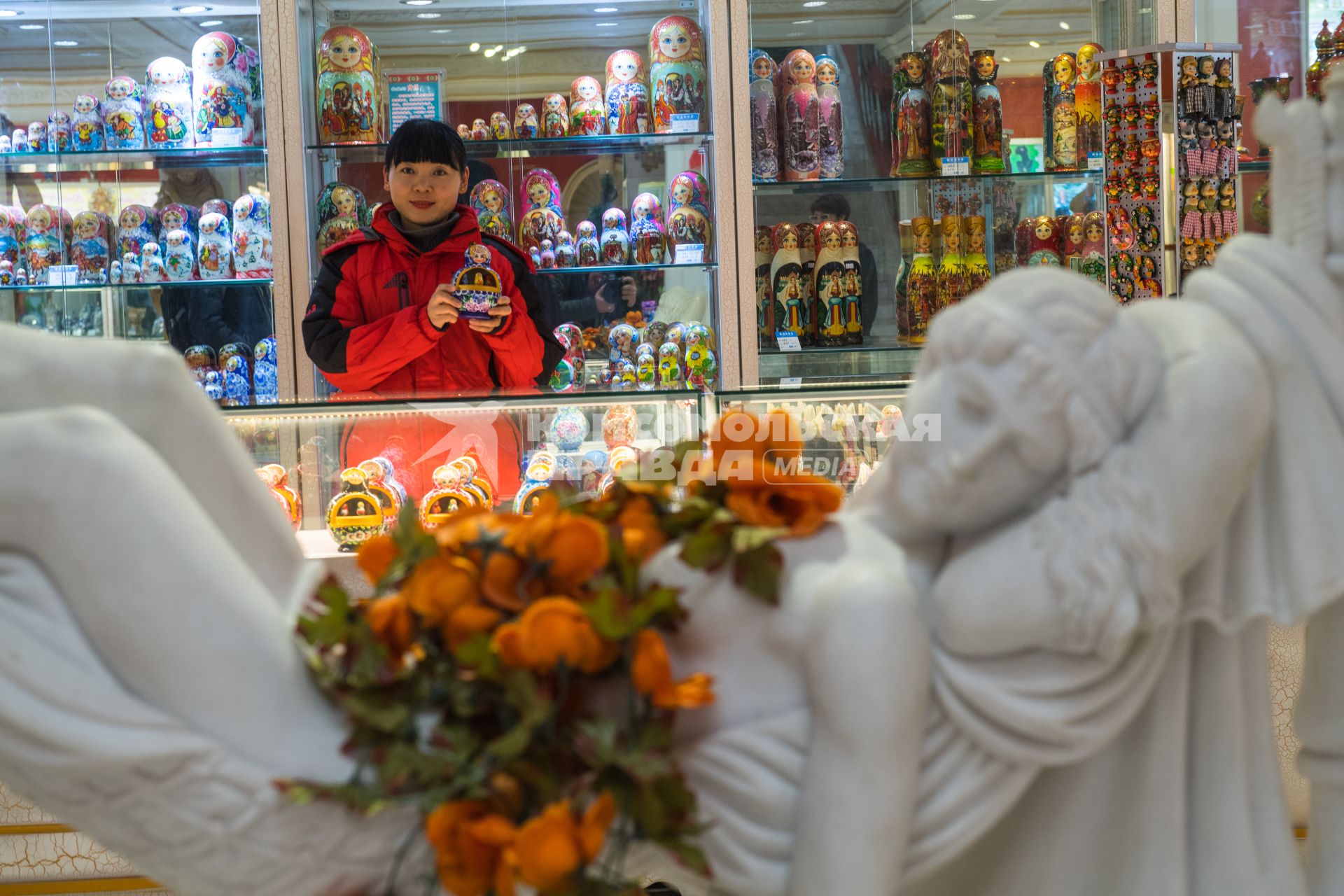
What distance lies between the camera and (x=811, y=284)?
397 centimetres

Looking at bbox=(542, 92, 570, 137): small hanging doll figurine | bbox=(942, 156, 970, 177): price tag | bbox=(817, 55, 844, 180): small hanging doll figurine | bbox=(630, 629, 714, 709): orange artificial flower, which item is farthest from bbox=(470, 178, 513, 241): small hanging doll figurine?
bbox=(630, 629, 714, 709): orange artificial flower

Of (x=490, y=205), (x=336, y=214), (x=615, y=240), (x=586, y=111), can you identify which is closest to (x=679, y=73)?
(x=586, y=111)

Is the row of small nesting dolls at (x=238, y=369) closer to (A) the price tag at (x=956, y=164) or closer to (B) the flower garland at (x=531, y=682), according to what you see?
(A) the price tag at (x=956, y=164)

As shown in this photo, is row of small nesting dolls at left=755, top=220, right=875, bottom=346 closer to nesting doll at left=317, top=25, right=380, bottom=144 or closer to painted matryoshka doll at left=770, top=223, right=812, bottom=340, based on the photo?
painted matryoshka doll at left=770, top=223, right=812, bottom=340

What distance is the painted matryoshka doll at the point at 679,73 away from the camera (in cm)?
378

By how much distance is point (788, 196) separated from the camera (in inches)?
155

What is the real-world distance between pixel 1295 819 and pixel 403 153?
234 centimetres

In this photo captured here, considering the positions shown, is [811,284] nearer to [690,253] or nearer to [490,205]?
[690,253]

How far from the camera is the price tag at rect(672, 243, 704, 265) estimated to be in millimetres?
3840

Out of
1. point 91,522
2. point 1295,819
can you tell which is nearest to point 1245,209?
point 1295,819

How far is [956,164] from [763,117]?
65cm

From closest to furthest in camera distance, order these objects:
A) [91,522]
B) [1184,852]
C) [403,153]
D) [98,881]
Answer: [91,522] → [1184,852] → [98,881] → [403,153]

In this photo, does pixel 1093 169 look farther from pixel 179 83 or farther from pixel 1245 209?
pixel 179 83

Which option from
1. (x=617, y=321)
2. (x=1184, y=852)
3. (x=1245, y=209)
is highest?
(x=1245, y=209)
